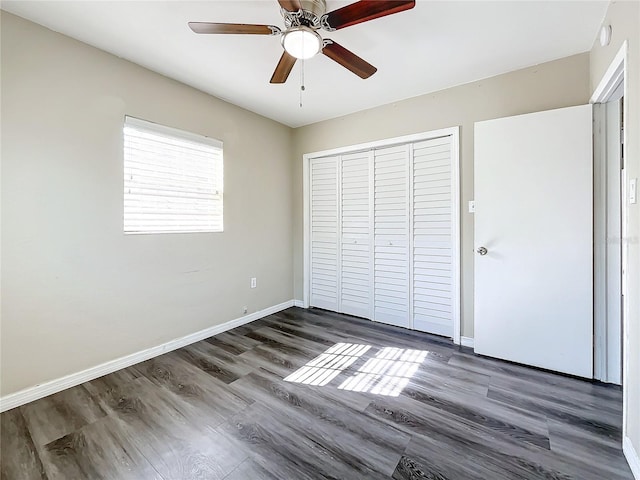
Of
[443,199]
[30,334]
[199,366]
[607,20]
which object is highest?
[607,20]

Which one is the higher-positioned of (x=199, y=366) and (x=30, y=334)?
(x=30, y=334)

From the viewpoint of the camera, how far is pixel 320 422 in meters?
1.70

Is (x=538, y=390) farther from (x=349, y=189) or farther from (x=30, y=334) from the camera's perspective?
(x=30, y=334)

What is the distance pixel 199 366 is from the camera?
2.38 metres

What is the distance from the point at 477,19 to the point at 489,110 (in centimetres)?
92

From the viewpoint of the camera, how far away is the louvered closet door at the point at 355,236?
11.3 feet

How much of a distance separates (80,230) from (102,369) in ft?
3.54

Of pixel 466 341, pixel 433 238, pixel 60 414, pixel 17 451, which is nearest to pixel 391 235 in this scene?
pixel 433 238

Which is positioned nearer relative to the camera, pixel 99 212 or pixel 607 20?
pixel 607 20

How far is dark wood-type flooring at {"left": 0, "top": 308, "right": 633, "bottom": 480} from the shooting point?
138 cm

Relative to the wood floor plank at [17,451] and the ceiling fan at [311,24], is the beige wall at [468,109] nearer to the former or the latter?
the ceiling fan at [311,24]

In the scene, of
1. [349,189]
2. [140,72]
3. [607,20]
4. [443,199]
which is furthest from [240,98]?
[607,20]

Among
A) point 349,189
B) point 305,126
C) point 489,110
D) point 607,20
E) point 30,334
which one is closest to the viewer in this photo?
point 607,20

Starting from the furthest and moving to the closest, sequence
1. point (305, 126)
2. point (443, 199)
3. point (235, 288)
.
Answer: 1. point (305, 126)
2. point (235, 288)
3. point (443, 199)
